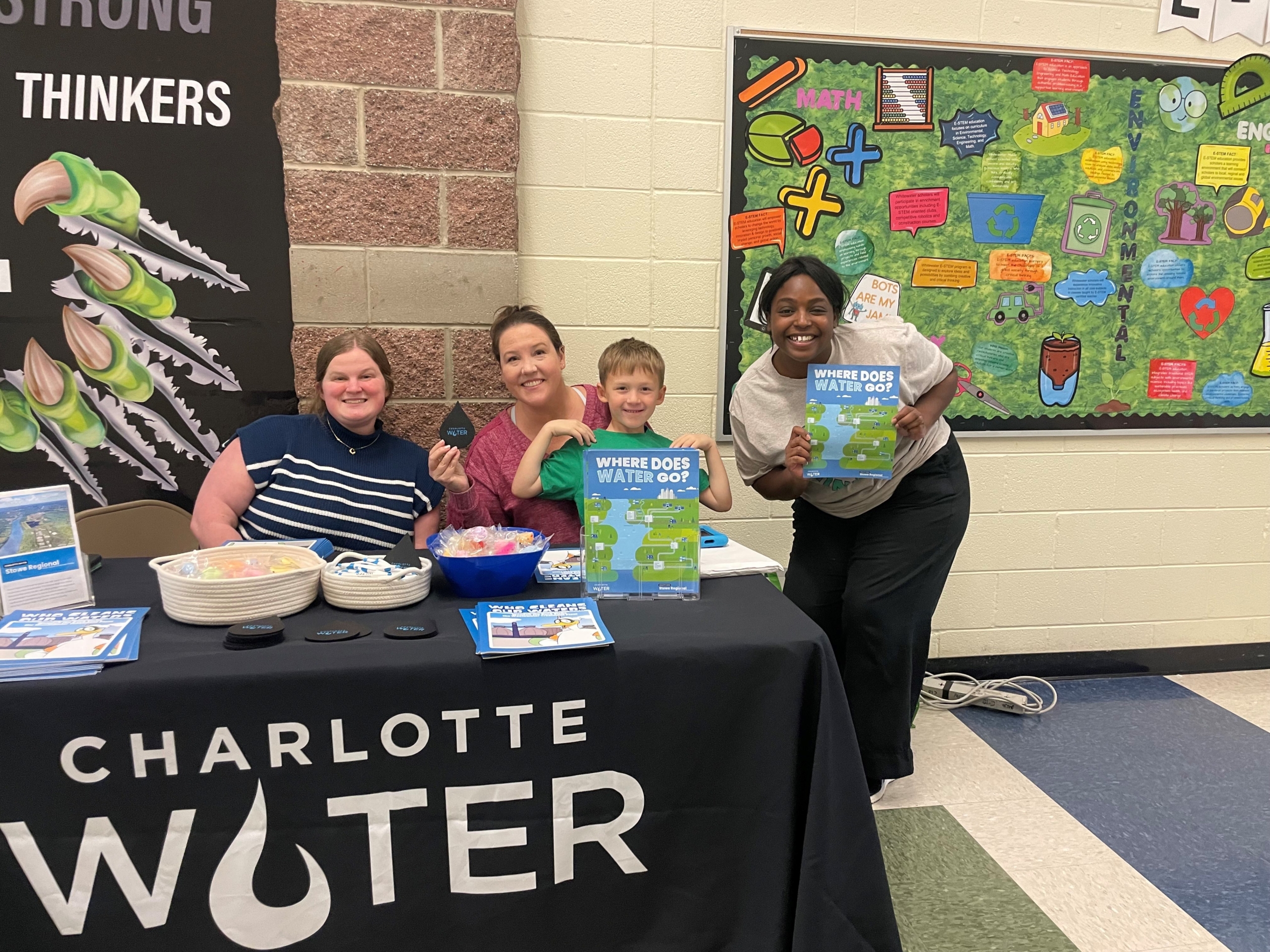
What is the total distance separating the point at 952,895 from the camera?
1.86m

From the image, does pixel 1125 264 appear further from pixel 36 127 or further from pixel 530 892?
pixel 36 127

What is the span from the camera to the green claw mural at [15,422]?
7.65 ft

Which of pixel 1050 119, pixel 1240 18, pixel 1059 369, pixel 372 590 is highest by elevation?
pixel 1240 18

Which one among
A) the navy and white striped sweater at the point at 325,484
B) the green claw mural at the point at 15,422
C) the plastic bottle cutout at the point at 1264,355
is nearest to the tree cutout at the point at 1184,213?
the plastic bottle cutout at the point at 1264,355

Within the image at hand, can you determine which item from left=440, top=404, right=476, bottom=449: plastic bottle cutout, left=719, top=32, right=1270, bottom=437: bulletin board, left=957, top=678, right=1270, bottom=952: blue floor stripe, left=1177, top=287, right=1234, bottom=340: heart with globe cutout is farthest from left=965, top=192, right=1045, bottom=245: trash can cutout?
left=440, top=404, right=476, bottom=449: plastic bottle cutout

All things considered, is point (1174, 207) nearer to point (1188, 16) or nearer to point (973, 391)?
point (1188, 16)

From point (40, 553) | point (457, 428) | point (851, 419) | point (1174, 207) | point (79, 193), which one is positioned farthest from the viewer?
point (1174, 207)

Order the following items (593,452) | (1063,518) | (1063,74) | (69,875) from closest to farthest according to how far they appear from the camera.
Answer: (69,875), (593,452), (1063,74), (1063,518)

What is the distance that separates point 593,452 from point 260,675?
63 centimetres

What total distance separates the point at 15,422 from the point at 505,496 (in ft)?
4.87

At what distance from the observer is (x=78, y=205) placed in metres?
2.27

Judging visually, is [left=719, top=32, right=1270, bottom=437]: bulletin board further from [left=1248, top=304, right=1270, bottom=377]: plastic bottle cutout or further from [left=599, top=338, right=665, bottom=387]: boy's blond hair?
[left=599, top=338, right=665, bottom=387]: boy's blond hair

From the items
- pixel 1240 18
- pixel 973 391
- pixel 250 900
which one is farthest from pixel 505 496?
pixel 1240 18

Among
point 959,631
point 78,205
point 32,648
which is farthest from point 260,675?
point 959,631
